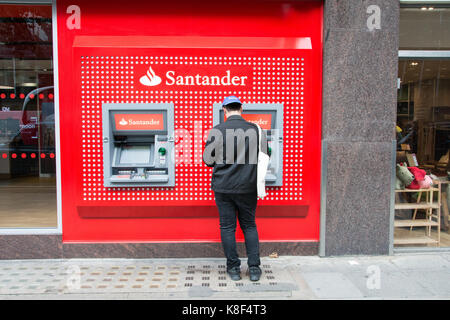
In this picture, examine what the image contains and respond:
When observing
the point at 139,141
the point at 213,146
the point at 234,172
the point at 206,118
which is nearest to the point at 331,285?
the point at 234,172

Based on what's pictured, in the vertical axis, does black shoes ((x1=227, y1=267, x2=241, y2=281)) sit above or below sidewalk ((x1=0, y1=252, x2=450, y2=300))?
above

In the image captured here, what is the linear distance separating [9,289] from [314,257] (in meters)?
3.30

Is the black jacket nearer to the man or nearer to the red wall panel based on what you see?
the man

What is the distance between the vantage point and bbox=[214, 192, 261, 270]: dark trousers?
382 cm

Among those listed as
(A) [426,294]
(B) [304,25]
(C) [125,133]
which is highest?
(B) [304,25]

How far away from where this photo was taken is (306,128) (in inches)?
178

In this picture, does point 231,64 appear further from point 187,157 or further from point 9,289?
point 9,289

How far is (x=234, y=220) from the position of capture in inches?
153

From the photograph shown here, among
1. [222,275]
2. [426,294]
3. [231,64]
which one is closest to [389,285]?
[426,294]

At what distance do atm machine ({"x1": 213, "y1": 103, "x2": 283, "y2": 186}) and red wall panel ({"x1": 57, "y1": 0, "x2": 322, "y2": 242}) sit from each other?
0.10 m

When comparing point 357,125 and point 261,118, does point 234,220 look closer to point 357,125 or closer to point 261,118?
point 261,118

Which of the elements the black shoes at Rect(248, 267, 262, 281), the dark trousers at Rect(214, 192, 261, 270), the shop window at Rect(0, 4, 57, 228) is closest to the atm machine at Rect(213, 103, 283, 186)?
the dark trousers at Rect(214, 192, 261, 270)

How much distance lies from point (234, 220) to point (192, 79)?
1716mm

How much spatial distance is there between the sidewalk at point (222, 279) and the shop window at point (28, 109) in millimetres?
1019
